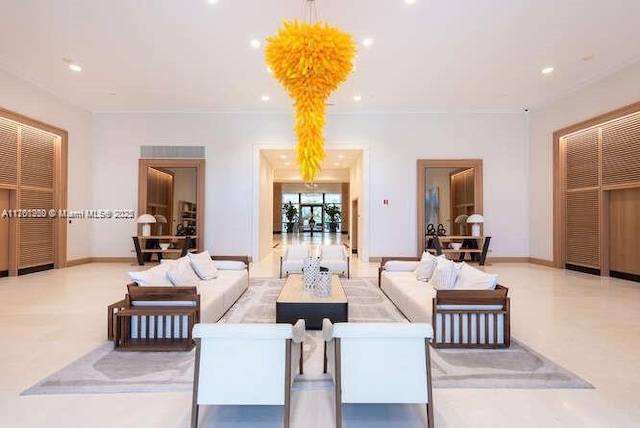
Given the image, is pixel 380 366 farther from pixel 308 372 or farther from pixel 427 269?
pixel 427 269

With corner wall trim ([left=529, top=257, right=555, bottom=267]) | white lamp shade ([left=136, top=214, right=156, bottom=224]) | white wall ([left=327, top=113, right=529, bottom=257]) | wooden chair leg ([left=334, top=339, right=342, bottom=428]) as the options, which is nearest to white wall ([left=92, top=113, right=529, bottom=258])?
white wall ([left=327, top=113, right=529, bottom=257])

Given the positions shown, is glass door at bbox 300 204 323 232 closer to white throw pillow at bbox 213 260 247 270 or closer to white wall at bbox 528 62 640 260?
white wall at bbox 528 62 640 260

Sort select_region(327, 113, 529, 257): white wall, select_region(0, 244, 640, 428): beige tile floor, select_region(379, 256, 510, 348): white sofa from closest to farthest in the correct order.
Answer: select_region(0, 244, 640, 428): beige tile floor, select_region(379, 256, 510, 348): white sofa, select_region(327, 113, 529, 257): white wall

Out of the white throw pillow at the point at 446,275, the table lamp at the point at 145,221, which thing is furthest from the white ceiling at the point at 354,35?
the white throw pillow at the point at 446,275

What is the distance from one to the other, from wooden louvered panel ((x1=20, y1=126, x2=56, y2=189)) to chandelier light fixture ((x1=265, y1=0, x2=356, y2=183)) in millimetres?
7731

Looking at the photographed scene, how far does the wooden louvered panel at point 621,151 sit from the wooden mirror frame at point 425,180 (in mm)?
2878

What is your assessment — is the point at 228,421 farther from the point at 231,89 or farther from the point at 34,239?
the point at 34,239

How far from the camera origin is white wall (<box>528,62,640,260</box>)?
24.6ft

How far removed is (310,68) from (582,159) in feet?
27.2

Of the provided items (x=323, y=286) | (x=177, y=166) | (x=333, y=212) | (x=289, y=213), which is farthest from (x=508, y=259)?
(x=289, y=213)

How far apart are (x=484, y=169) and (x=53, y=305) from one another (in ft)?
33.9

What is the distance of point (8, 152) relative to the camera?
750 centimetres

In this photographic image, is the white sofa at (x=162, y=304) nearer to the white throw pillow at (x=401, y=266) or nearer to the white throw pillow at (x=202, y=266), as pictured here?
the white throw pillow at (x=202, y=266)

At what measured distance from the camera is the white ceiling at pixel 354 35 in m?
5.14
